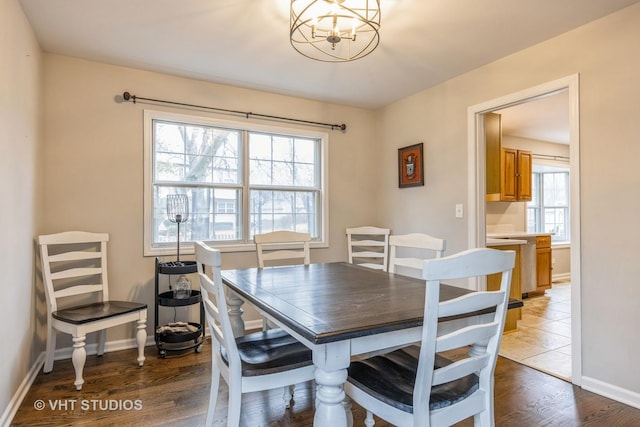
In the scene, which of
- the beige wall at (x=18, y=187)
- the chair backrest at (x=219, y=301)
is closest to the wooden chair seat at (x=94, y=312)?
the beige wall at (x=18, y=187)

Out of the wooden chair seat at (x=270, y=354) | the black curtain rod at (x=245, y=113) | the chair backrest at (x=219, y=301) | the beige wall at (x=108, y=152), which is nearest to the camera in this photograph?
the chair backrest at (x=219, y=301)

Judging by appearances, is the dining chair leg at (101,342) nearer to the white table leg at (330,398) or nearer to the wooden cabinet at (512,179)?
the white table leg at (330,398)

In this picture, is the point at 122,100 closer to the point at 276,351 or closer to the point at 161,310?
the point at 161,310

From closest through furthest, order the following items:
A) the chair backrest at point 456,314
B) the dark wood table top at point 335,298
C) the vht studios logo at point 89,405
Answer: the chair backrest at point 456,314 → the dark wood table top at point 335,298 → the vht studios logo at point 89,405

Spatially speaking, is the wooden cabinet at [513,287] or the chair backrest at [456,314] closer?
the chair backrest at [456,314]

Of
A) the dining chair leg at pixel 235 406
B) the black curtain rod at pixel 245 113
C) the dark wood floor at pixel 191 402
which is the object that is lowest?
the dark wood floor at pixel 191 402

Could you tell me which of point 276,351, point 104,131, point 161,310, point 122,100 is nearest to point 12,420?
point 161,310

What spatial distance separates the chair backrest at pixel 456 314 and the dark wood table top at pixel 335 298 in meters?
0.13

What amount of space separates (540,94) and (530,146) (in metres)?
3.68

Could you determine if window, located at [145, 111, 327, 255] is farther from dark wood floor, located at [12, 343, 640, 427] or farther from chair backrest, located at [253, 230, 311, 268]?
dark wood floor, located at [12, 343, 640, 427]

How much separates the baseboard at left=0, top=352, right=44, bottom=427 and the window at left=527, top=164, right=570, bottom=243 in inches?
263

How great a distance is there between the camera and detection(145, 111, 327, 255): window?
3.21 m

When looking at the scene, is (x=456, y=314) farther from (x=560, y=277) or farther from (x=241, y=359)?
(x=560, y=277)

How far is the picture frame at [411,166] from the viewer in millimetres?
3625
